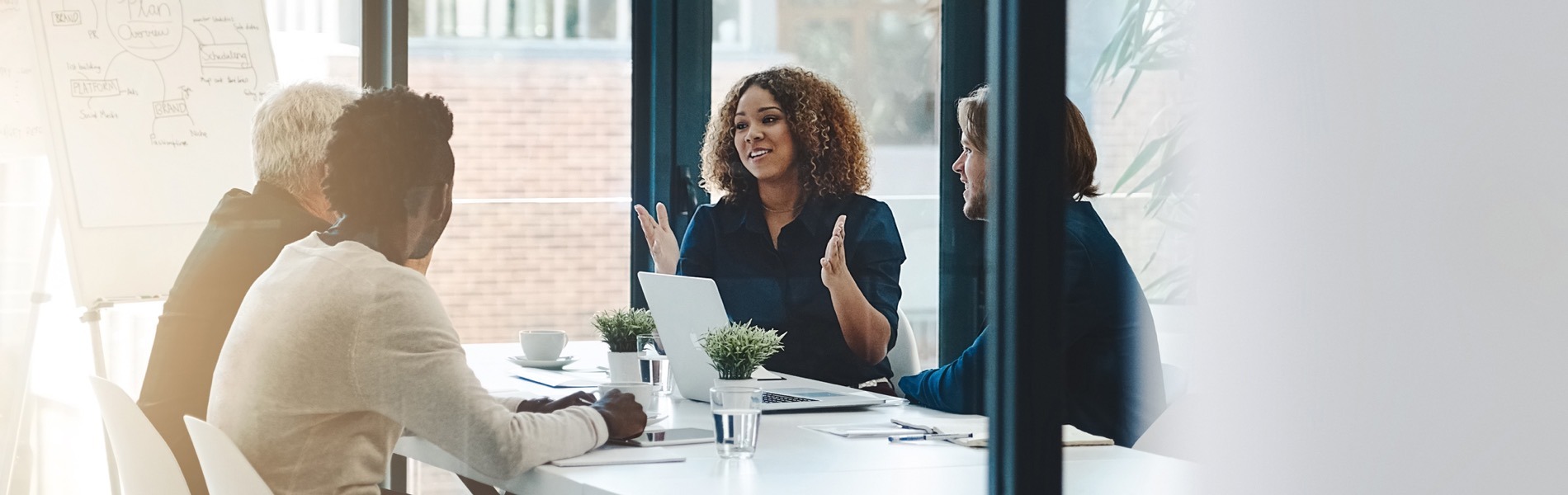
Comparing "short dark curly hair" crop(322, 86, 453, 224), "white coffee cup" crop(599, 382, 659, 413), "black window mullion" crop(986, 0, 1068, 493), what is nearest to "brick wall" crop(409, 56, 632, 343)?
"short dark curly hair" crop(322, 86, 453, 224)

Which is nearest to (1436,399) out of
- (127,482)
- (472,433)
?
(472,433)

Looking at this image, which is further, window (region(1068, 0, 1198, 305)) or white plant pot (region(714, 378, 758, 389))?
white plant pot (region(714, 378, 758, 389))

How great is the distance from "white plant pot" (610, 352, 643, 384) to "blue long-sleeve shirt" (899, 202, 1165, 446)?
0.89 meters

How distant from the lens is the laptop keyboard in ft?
7.13

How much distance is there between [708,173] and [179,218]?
131 cm

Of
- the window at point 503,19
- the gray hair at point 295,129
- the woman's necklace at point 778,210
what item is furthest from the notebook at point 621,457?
the woman's necklace at point 778,210

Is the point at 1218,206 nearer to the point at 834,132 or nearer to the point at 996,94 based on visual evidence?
the point at 996,94

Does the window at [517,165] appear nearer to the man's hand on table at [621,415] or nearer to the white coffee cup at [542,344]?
the white coffee cup at [542,344]

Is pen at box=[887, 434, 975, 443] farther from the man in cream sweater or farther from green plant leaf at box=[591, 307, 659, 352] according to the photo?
green plant leaf at box=[591, 307, 659, 352]

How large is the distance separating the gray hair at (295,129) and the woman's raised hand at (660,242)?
101 centimetres

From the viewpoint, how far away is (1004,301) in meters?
1.21

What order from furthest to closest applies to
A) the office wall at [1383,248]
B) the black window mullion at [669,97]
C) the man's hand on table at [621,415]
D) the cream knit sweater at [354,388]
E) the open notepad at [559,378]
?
the black window mullion at [669,97]
the open notepad at [559,378]
the man's hand on table at [621,415]
the cream knit sweater at [354,388]
the office wall at [1383,248]

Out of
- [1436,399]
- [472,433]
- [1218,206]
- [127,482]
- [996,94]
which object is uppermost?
[996,94]

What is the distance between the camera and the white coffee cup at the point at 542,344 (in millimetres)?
2480
